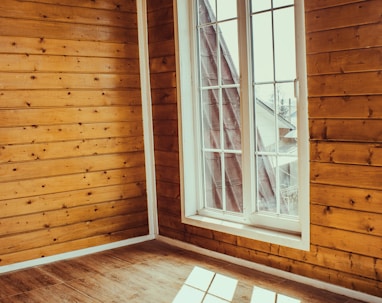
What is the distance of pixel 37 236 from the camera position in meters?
4.11

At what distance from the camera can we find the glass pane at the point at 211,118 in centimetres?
416

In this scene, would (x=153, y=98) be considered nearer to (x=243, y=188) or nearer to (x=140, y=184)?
(x=140, y=184)

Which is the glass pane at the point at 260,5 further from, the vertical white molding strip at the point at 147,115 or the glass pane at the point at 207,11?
the vertical white molding strip at the point at 147,115

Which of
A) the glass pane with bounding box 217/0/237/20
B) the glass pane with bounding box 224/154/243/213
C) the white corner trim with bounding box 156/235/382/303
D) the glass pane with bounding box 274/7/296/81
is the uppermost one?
the glass pane with bounding box 217/0/237/20

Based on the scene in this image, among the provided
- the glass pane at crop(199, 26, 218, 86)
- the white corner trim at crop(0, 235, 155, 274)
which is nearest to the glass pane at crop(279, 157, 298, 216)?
the glass pane at crop(199, 26, 218, 86)

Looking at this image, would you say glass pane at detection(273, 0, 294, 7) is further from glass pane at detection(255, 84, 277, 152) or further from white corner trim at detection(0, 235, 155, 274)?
white corner trim at detection(0, 235, 155, 274)

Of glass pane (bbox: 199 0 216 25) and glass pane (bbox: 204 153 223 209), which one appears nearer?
glass pane (bbox: 199 0 216 25)

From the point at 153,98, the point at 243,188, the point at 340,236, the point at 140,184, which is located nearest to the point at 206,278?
the point at 243,188

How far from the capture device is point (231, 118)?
158 inches

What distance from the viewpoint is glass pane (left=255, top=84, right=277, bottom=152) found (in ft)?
12.0

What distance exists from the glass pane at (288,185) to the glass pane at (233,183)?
44 cm

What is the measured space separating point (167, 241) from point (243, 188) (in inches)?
41.9

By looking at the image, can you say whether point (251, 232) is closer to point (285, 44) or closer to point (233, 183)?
point (233, 183)

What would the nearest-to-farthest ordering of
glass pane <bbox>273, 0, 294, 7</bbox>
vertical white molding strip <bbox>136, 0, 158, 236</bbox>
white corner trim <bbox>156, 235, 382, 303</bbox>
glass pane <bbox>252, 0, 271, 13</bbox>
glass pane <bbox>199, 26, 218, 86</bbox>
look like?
white corner trim <bbox>156, 235, 382, 303</bbox>, glass pane <bbox>273, 0, 294, 7</bbox>, glass pane <bbox>252, 0, 271, 13</bbox>, glass pane <bbox>199, 26, 218, 86</bbox>, vertical white molding strip <bbox>136, 0, 158, 236</bbox>
